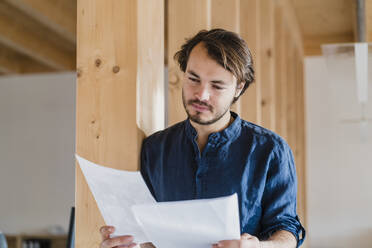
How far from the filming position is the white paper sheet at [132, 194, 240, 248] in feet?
3.34

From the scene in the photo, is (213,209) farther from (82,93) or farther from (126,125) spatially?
(82,93)

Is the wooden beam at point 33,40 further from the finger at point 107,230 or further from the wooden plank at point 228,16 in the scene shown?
the finger at point 107,230

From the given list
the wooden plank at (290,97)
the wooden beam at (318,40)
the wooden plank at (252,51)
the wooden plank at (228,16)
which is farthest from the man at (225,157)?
the wooden beam at (318,40)

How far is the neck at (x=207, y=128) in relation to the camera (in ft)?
4.48

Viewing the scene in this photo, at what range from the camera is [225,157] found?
1.33 m

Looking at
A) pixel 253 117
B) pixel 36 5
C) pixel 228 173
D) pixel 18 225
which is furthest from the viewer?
pixel 18 225

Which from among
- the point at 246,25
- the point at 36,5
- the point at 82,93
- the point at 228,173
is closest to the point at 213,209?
the point at 228,173

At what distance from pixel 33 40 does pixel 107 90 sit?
182 inches

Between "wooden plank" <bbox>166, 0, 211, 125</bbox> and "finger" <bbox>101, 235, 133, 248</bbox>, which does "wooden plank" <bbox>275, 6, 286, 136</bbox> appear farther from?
"finger" <bbox>101, 235, 133, 248</bbox>

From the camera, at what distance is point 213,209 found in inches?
40.2

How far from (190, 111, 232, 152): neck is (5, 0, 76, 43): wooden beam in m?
2.99

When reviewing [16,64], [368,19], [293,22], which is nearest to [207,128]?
[368,19]

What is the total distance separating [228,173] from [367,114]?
3665 mm

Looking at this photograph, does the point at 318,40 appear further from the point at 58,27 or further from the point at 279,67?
the point at 58,27
